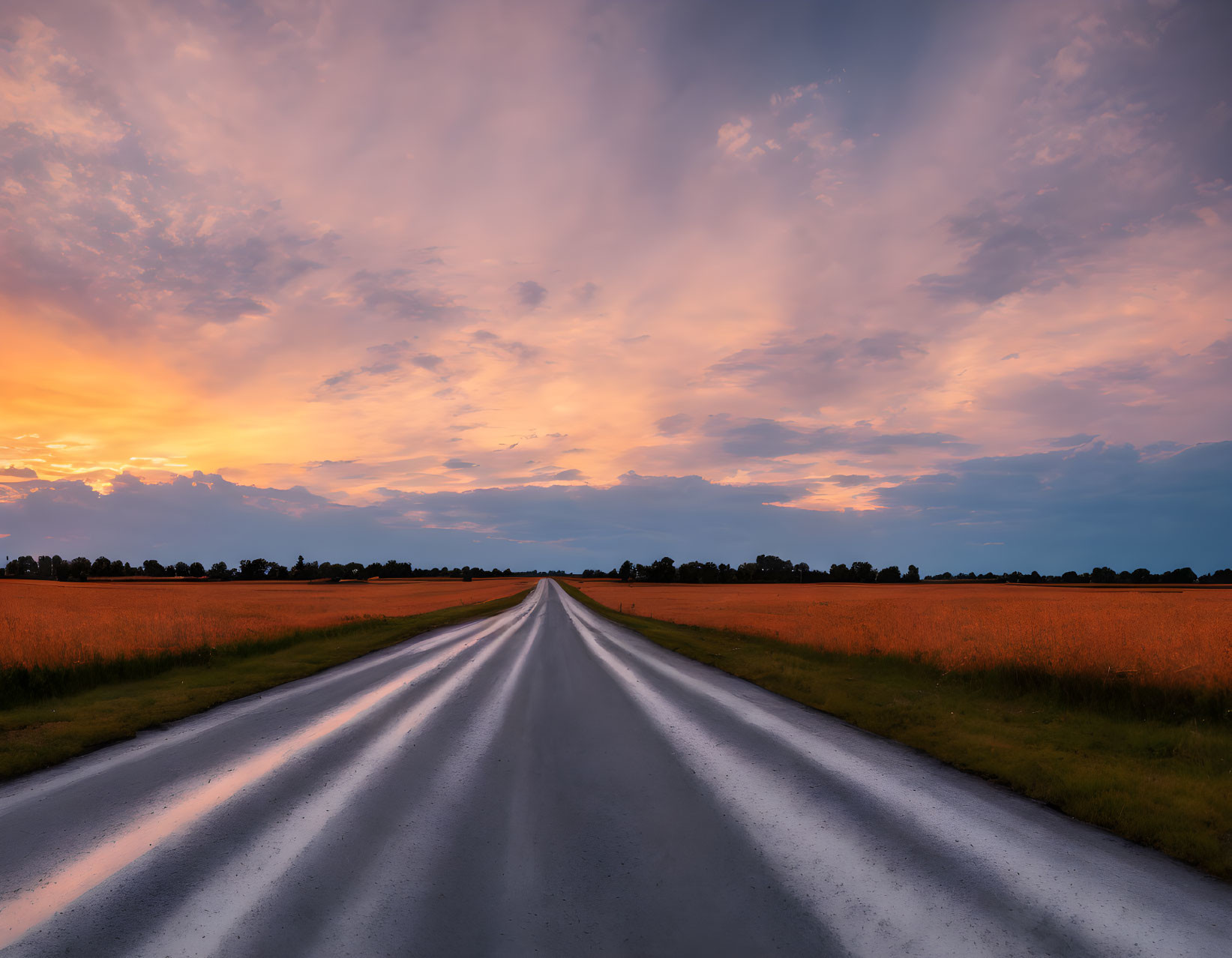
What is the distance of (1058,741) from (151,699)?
16913 millimetres

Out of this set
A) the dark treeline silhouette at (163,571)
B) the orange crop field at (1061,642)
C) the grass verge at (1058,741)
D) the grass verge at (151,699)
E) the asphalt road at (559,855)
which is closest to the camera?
the asphalt road at (559,855)

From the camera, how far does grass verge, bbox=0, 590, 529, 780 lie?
356 inches

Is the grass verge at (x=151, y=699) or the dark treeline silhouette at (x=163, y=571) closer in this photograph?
the grass verge at (x=151, y=699)

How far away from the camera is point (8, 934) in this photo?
14.2 feet

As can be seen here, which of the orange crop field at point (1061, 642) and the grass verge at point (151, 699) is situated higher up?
the orange crop field at point (1061, 642)

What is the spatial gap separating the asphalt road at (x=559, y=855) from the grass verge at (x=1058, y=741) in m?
0.52

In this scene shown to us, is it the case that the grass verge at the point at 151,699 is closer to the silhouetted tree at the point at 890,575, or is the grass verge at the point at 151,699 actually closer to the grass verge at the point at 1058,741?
the grass verge at the point at 1058,741

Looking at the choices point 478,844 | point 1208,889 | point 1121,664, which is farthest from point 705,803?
point 1121,664

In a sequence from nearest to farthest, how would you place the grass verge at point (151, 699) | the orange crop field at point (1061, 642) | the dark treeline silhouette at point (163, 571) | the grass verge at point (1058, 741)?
the grass verge at point (1058, 741), the grass verge at point (151, 699), the orange crop field at point (1061, 642), the dark treeline silhouette at point (163, 571)

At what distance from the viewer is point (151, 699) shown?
12273 millimetres

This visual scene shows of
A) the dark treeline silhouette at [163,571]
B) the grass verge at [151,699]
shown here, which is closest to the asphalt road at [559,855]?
the grass verge at [151,699]

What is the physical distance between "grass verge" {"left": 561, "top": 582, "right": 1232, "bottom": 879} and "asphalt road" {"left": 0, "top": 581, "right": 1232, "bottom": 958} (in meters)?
0.52

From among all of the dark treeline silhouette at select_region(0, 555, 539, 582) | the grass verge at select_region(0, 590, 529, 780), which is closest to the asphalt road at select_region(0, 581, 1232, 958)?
the grass verge at select_region(0, 590, 529, 780)

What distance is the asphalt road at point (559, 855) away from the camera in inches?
171
